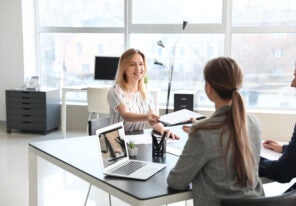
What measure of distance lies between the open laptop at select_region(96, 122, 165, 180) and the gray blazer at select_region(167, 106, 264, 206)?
0.24 metres

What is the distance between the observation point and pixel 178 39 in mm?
5996

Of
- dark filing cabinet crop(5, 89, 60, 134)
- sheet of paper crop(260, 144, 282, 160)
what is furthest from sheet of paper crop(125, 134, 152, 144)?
dark filing cabinet crop(5, 89, 60, 134)

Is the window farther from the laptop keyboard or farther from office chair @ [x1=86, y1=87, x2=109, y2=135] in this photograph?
the laptop keyboard

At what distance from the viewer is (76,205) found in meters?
3.40

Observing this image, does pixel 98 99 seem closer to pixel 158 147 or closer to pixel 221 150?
pixel 158 147

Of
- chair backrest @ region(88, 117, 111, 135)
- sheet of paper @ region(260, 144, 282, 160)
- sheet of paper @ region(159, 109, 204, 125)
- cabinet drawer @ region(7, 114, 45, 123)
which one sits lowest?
cabinet drawer @ region(7, 114, 45, 123)

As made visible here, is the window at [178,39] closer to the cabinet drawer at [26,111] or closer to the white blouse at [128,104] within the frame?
the cabinet drawer at [26,111]

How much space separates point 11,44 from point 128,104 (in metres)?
4.05

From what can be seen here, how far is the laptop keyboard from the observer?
73.8 inches

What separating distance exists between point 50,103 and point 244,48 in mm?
2874

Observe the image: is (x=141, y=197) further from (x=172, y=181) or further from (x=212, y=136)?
(x=212, y=136)

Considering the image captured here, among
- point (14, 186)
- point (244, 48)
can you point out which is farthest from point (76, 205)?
point (244, 48)

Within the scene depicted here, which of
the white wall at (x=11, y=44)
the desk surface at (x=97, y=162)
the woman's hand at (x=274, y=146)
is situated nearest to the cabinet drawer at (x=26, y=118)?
the white wall at (x=11, y=44)

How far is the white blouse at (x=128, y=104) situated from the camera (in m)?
2.92
